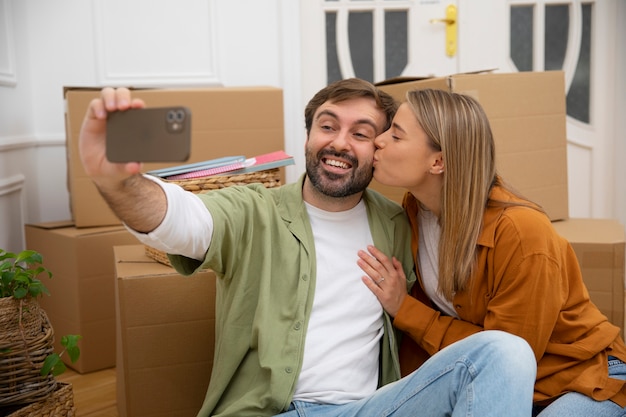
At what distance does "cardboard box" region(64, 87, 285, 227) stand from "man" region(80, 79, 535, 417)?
2.26ft

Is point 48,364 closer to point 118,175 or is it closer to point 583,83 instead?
point 118,175

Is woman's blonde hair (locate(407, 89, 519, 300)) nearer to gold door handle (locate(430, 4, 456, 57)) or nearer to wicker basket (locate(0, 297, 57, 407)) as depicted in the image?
wicker basket (locate(0, 297, 57, 407))

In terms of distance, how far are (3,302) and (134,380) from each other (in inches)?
13.5

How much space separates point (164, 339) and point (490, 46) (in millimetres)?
1977

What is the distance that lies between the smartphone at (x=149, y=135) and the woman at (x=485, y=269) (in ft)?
2.10

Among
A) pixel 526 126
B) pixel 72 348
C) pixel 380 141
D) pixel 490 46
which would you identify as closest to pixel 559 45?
pixel 490 46

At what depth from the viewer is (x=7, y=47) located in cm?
245

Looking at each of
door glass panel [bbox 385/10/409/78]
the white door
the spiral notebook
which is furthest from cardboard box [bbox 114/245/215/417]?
door glass panel [bbox 385/10/409/78]


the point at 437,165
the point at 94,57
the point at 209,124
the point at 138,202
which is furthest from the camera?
the point at 94,57

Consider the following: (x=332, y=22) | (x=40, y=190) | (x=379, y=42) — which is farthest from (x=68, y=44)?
(x=379, y=42)

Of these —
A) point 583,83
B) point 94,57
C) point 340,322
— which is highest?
point 94,57

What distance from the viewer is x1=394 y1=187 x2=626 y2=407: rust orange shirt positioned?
52.3 inches

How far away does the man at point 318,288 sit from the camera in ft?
3.85

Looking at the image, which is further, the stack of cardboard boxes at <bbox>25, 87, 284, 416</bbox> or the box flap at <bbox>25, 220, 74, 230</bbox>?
the box flap at <bbox>25, 220, 74, 230</bbox>
